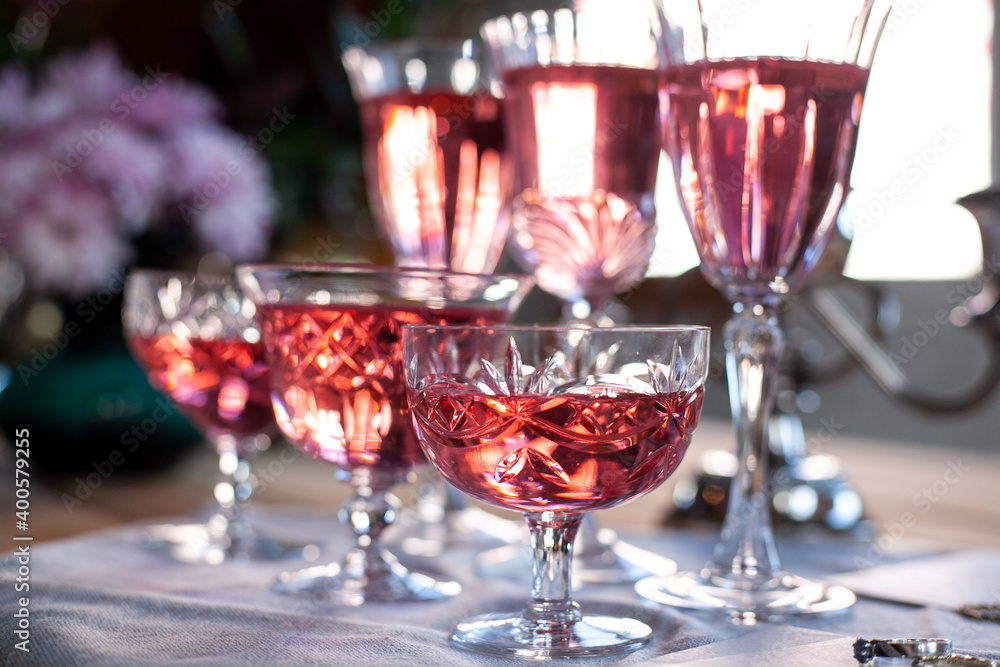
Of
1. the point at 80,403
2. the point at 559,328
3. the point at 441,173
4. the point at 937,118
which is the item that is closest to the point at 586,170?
the point at 441,173

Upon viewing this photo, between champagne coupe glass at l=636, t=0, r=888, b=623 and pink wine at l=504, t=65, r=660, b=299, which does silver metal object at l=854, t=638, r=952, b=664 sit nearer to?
champagne coupe glass at l=636, t=0, r=888, b=623

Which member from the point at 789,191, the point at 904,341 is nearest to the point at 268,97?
the point at 789,191

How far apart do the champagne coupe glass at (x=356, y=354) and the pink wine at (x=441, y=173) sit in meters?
0.26

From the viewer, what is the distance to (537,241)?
35.6 inches

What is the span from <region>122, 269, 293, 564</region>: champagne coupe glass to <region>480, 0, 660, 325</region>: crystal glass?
0.81 ft

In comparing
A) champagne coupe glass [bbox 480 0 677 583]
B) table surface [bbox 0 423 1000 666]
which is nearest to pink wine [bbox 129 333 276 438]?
table surface [bbox 0 423 1000 666]

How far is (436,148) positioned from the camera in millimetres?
993

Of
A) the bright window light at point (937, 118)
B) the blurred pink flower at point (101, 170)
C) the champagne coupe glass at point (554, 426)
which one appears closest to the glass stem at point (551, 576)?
the champagne coupe glass at point (554, 426)

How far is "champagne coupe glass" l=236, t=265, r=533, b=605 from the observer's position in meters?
0.73

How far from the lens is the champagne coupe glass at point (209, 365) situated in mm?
893

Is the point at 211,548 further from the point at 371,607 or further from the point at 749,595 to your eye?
the point at 749,595

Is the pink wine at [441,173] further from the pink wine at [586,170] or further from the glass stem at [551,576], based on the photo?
the glass stem at [551,576]

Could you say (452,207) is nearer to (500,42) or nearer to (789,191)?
(500,42)

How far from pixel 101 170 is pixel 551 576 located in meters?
0.81
